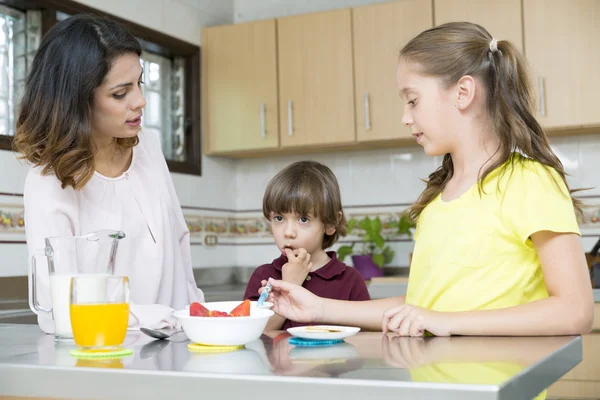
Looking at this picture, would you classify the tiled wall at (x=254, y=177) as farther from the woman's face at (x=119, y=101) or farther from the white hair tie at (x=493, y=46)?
the white hair tie at (x=493, y=46)

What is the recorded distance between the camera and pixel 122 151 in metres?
1.77

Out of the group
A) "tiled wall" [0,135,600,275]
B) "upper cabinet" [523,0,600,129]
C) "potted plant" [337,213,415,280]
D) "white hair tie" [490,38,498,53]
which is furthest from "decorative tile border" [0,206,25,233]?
"upper cabinet" [523,0,600,129]

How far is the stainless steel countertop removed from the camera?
737 mm

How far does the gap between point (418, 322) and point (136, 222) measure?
0.78m

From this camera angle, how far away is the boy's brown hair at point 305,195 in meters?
1.83

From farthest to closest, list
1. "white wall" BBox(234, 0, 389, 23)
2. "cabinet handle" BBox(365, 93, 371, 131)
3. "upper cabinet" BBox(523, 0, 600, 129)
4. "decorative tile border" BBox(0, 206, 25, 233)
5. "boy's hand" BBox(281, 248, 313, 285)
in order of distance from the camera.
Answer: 1. "white wall" BBox(234, 0, 389, 23)
2. "cabinet handle" BBox(365, 93, 371, 131)
3. "upper cabinet" BBox(523, 0, 600, 129)
4. "decorative tile border" BBox(0, 206, 25, 233)
5. "boy's hand" BBox(281, 248, 313, 285)

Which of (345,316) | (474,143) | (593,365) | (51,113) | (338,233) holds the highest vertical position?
(51,113)

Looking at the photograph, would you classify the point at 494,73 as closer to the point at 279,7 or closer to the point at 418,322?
the point at 418,322

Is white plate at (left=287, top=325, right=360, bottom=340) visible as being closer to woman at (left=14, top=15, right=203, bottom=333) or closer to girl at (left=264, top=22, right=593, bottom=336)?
girl at (left=264, top=22, right=593, bottom=336)

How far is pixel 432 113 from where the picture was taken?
4.37 feet

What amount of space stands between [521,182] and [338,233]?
791 mm

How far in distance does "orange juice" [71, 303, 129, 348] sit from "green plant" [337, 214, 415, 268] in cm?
282

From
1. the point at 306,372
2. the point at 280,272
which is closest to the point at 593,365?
the point at 280,272

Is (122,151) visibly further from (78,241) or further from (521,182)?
(521,182)
